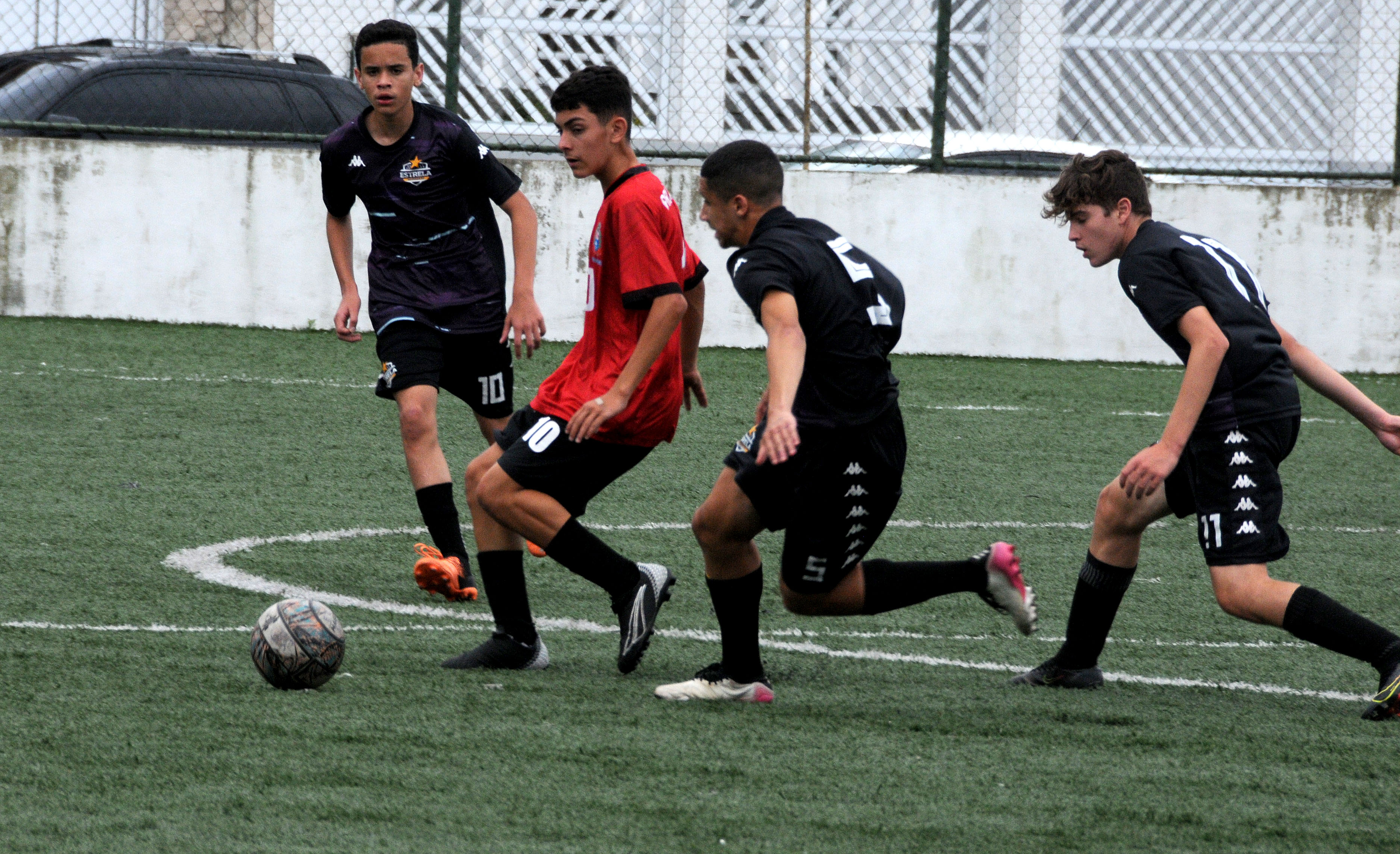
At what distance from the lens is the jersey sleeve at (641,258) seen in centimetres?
413

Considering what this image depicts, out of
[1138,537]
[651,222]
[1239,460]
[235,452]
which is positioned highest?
[651,222]

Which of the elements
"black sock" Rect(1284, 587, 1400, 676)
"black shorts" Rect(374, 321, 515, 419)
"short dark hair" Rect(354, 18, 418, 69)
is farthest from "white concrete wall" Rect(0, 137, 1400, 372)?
"black sock" Rect(1284, 587, 1400, 676)

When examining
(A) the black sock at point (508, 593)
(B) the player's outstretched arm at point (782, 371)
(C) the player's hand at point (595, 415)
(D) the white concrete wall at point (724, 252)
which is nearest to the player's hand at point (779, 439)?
(B) the player's outstretched arm at point (782, 371)

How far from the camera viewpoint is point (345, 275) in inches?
223

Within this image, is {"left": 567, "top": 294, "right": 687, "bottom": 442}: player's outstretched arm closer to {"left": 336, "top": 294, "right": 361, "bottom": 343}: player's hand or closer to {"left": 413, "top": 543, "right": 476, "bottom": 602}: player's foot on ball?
{"left": 413, "top": 543, "right": 476, "bottom": 602}: player's foot on ball

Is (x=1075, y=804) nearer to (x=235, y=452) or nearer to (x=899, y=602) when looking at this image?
(x=899, y=602)

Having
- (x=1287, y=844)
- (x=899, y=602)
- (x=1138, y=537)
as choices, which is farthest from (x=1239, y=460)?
(x=1287, y=844)

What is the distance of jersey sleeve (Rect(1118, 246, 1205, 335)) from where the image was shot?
153 inches

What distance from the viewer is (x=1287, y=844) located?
2967 millimetres

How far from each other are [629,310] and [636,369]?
23cm

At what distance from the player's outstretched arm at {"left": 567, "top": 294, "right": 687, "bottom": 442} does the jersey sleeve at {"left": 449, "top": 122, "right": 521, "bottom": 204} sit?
1701 mm

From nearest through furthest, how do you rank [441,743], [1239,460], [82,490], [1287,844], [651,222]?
1. [1287,844]
2. [441,743]
3. [1239,460]
4. [651,222]
5. [82,490]

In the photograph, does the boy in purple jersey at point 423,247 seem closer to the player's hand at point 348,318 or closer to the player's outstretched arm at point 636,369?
the player's hand at point 348,318

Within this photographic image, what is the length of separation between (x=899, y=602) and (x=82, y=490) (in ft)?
11.9
